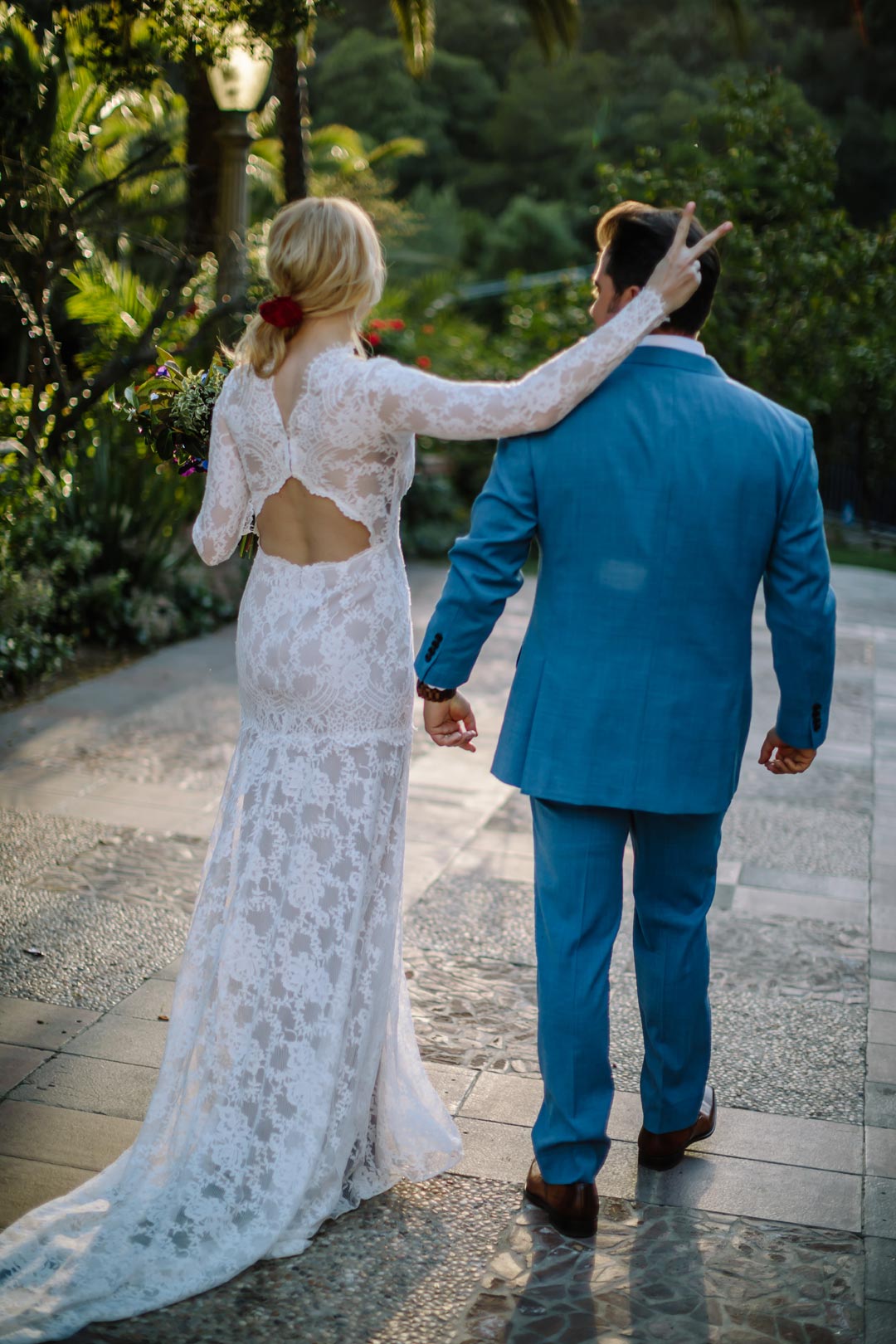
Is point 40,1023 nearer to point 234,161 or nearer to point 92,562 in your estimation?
point 92,562

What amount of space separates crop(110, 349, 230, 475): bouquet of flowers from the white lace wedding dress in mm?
281

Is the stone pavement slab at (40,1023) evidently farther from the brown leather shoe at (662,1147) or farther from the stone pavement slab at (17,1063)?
the brown leather shoe at (662,1147)

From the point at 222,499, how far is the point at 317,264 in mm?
533

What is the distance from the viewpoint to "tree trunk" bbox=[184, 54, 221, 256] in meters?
9.18

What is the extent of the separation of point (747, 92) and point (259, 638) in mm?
13473

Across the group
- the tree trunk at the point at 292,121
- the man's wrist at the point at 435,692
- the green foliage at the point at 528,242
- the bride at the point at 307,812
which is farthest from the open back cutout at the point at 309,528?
the green foliage at the point at 528,242

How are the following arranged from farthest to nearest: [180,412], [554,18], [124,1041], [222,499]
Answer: [554,18] → [124,1041] → [180,412] → [222,499]

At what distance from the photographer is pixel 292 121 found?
966 cm

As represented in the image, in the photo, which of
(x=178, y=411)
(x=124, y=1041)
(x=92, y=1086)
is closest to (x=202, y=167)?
(x=178, y=411)

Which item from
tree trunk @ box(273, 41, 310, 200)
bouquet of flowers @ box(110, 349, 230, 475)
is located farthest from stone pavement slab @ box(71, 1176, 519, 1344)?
tree trunk @ box(273, 41, 310, 200)

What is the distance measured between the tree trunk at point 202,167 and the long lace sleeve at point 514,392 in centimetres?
701

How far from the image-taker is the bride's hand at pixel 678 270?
8.16 feet

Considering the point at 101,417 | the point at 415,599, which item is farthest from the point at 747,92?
the point at 101,417

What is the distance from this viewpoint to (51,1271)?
7.89ft
